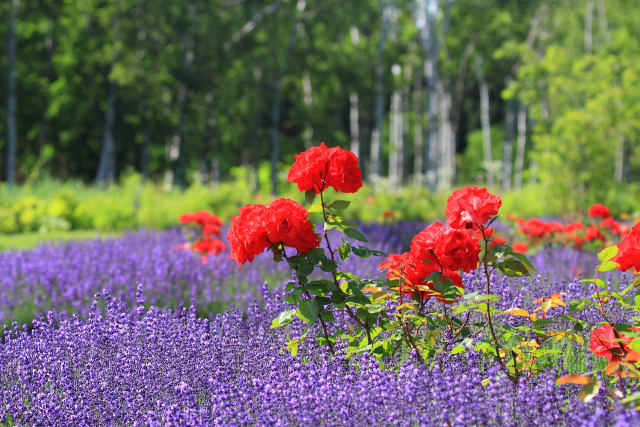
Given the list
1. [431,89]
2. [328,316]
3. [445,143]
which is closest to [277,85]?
[431,89]

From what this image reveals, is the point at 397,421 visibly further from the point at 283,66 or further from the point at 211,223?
the point at 283,66

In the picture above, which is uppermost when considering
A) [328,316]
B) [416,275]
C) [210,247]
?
[416,275]

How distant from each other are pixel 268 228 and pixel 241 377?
0.71 metres

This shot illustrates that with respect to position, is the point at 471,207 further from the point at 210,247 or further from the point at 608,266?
the point at 210,247

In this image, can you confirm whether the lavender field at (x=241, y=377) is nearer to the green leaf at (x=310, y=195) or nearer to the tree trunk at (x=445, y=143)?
the green leaf at (x=310, y=195)

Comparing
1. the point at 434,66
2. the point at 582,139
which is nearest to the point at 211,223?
the point at 582,139

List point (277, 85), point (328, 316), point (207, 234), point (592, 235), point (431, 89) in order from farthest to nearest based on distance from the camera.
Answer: point (277, 85) → point (431, 89) → point (207, 234) → point (592, 235) → point (328, 316)

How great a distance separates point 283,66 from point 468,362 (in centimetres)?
1886

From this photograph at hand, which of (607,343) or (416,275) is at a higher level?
(416,275)

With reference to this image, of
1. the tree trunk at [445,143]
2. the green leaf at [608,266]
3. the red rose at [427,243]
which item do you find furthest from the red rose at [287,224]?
the tree trunk at [445,143]

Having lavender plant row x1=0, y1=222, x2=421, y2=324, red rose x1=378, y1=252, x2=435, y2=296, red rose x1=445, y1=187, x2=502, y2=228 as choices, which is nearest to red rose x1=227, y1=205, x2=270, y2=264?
red rose x1=378, y1=252, x2=435, y2=296

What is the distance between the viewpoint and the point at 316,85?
31.2 m

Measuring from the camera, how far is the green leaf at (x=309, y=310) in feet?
7.91

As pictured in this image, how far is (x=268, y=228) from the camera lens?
7.89ft
